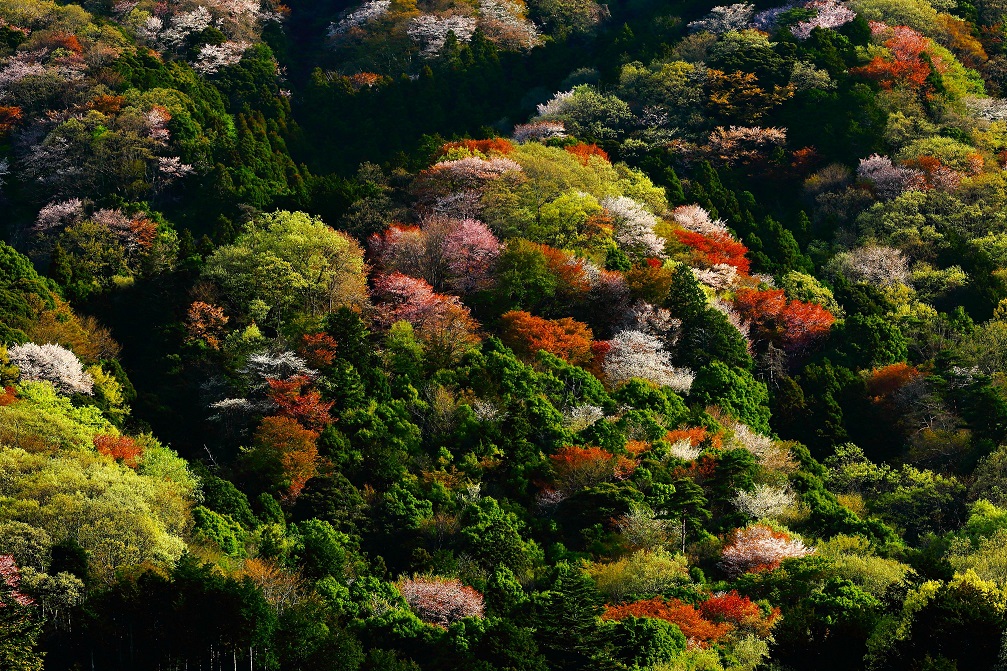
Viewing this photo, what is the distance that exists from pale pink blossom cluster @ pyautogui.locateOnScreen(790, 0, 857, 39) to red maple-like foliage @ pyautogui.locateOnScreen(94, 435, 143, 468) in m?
69.2

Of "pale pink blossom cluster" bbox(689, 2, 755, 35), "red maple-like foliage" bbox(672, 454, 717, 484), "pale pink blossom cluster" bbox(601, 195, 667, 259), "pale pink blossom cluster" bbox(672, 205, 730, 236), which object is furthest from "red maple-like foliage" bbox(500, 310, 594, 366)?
"pale pink blossom cluster" bbox(689, 2, 755, 35)

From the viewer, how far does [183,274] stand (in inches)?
3462

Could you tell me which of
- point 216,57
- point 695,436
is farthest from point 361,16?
point 695,436

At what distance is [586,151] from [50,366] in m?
43.2

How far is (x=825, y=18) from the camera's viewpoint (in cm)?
12706

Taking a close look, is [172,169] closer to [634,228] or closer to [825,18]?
[634,228]

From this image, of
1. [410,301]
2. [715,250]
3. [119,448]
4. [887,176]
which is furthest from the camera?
[887,176]

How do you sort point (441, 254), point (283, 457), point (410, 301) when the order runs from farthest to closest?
point (441, 254) → point (410, 301) → point (283, 457)

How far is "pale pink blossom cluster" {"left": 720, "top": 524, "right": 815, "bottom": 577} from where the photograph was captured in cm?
7094

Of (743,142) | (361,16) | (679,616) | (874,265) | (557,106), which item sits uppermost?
(679,616)

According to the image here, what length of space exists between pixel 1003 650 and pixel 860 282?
4836 centimetres

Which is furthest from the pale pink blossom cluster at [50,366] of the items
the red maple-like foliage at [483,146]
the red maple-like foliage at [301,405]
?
the red maple-like foliage at [483,146]

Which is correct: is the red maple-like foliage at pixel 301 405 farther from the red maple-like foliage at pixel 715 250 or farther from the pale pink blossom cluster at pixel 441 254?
the red maple-like foliage at pixel 715 250

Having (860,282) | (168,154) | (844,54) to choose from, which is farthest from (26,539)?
(844,54)
